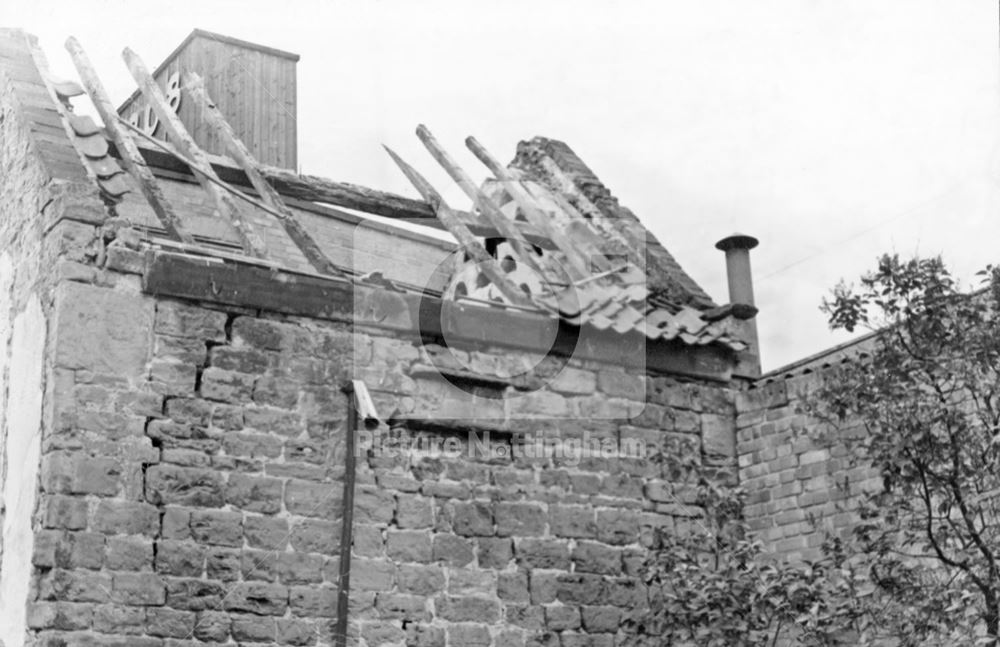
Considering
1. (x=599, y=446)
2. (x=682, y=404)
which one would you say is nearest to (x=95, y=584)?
(x=599, y=446)

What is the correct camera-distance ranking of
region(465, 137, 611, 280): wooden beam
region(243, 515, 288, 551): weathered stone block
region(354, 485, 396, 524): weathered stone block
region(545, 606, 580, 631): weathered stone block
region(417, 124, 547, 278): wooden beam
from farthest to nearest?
region(465, 137, 611, 280): wooden beam < region(417, 124, 547, 278): wooden beam < region(545, 606, 580, 631): weathered stone block < region(354, 485, 396, 524): weathered stone block < region(243, 515, 288, 551): weathered stone block

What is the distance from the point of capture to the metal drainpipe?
7.85m

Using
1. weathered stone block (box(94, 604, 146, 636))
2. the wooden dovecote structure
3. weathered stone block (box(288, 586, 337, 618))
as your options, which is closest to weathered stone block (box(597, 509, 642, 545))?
weathered stone block (box(288, 586, 337, 618))

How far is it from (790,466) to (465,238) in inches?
115

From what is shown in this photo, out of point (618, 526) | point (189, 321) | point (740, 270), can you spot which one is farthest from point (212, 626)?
point (740, 270)

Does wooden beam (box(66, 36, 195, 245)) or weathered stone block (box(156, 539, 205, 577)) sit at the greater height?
wooden beam (box(66, 36, 195, 245))

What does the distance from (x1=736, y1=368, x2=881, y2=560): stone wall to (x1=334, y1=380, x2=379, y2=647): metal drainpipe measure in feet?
10.3

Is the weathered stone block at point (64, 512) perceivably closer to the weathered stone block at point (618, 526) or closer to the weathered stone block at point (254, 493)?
the weathered stone block at point (254, 493)

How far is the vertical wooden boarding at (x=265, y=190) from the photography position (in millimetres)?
8703

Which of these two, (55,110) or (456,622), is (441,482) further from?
(55,110)

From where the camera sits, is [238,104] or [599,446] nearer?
[599,446]

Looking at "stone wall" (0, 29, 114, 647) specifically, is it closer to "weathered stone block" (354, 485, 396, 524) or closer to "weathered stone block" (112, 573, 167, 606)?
"weathered stone block" (112, 573, 167, 606)

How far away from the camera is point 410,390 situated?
27.9 ft

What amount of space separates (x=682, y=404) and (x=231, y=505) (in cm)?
342
